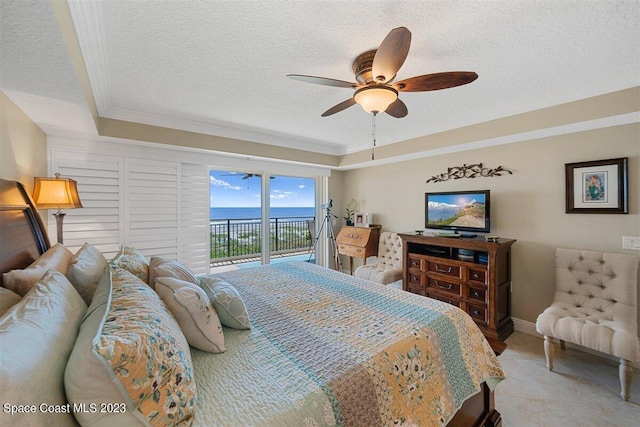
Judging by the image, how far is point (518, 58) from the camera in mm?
1865

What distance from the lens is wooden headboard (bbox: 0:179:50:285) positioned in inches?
53.3

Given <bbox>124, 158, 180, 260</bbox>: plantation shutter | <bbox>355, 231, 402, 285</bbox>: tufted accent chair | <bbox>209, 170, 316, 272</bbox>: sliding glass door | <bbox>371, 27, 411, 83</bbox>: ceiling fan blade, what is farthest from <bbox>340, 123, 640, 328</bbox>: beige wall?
<bbox>124, 158, 180, 260</bbox>: plantation shutter

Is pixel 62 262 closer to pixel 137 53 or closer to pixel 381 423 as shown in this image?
pixel 137 53

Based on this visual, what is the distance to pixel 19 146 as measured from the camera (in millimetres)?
1868

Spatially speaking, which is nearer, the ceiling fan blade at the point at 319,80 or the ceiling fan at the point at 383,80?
the ceiling fan at the point at 383,80

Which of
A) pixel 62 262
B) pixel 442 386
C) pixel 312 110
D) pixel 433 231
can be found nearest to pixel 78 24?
pixel 62 262

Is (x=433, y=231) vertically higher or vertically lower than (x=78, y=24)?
lower

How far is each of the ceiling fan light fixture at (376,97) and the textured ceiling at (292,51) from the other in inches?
11.6

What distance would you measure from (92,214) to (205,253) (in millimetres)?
1335

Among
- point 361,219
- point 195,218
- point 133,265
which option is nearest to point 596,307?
point 361,219

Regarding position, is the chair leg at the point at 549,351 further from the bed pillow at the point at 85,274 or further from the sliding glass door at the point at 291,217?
the sliding glass door at the point at 291,217

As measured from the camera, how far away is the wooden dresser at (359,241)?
14.7 feet

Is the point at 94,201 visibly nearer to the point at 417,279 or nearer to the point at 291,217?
the point at 291,217

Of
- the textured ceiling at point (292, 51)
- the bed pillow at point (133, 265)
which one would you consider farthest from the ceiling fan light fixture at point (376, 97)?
the bed pillow at point (133, 265)
